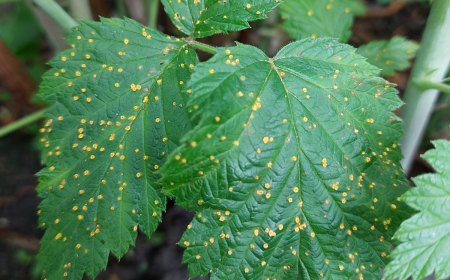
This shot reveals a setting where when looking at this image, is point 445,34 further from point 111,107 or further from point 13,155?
point 13,155

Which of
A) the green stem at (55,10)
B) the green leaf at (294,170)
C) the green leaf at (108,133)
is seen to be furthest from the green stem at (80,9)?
the green leaf at (294,170)

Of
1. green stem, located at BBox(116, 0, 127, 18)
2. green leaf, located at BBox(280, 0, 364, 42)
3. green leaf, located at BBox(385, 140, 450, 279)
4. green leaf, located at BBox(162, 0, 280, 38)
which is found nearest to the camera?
green leaf, located at BBox(385, 140, 450, 279)

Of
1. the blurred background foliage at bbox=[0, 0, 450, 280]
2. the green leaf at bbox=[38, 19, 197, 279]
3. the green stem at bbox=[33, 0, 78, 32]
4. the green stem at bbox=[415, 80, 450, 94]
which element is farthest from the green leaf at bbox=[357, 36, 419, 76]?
the green stem at bbox=[33, 0, 78, 32]

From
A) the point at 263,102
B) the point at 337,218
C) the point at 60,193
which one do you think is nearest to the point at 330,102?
the point at 263,102

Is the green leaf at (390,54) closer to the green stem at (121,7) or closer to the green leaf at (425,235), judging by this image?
the green leaf at (425,235)

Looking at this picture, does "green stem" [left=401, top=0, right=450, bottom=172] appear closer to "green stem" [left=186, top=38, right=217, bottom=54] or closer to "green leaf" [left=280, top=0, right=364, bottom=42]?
"green leaf" [left=280, top=0, right=364, bottom=42]

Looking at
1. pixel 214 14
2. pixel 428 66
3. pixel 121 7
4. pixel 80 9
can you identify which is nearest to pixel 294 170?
pixel 214 14
